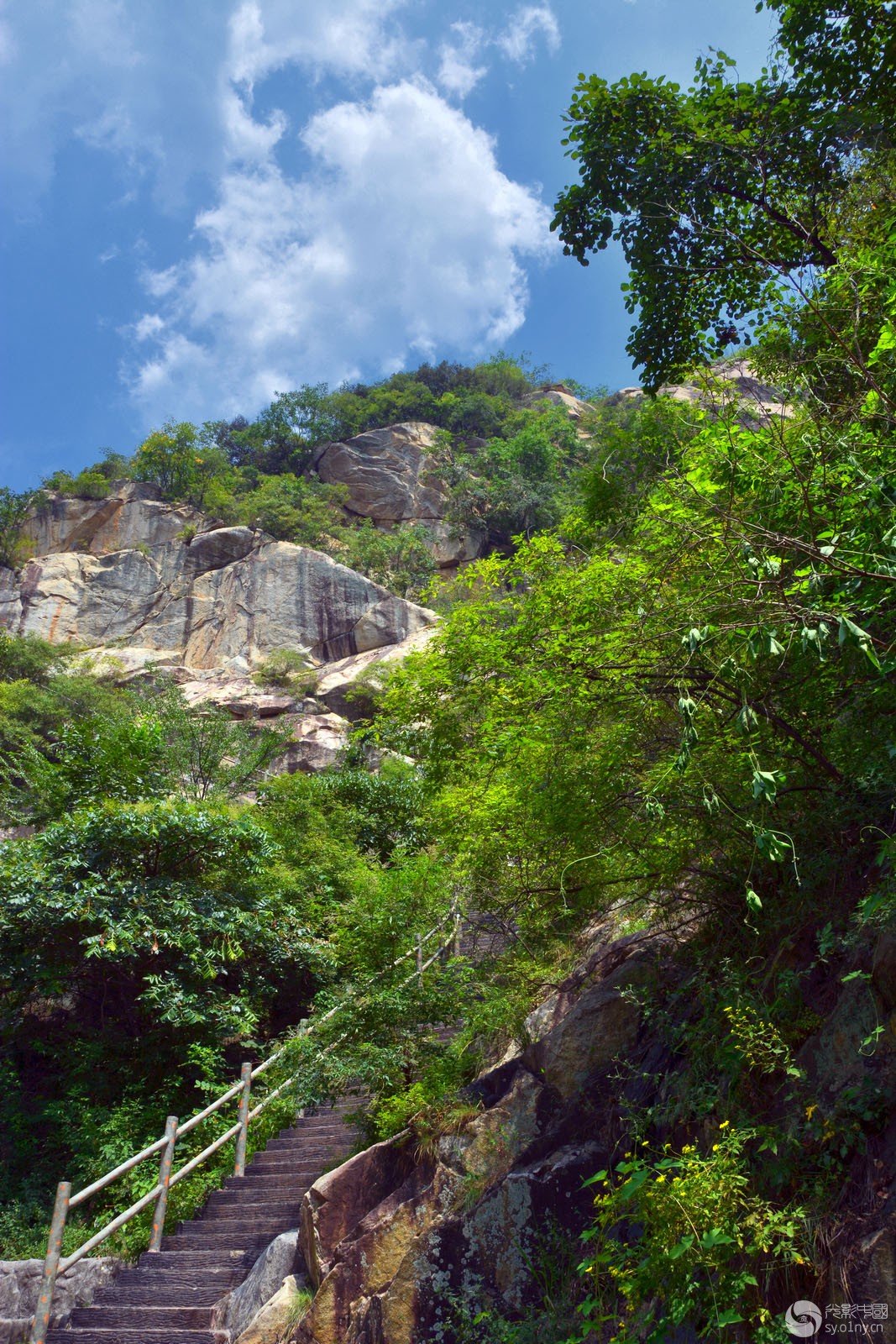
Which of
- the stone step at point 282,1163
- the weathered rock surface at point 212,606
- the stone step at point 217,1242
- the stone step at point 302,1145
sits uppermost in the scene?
the weathered rock surface at point 212,606

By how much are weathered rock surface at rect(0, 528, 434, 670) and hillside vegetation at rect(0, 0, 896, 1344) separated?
741 inches

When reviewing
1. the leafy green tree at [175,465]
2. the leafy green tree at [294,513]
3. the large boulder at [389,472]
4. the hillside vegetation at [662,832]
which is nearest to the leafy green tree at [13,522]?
the leafy green tree at [175,465]

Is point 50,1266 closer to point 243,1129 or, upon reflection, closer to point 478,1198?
point 243,1129

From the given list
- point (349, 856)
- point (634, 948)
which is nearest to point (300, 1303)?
point (634, 948)

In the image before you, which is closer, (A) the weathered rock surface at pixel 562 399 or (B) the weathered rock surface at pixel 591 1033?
(B) the weathered rock surface at pixel 591 1033

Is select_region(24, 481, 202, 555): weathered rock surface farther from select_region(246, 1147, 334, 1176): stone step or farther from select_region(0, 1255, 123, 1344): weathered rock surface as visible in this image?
select_region(0, 1255, 123, 1344): weathered rock surface

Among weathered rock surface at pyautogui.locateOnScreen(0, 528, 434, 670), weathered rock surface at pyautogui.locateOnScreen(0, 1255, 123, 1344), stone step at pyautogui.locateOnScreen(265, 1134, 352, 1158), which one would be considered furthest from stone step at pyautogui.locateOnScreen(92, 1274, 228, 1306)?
weathered rock surface at pyautogui.locateOnScreen(0, 528, 434, 670)

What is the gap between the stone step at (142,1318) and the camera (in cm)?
634

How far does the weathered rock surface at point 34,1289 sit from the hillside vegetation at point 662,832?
169 cm

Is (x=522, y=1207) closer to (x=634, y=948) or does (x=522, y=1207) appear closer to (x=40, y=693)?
(x=634, y=948)

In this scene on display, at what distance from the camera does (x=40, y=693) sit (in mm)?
25719

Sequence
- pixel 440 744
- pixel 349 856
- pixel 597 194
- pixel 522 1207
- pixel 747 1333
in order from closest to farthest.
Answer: pixel 747 1333 < pixel 522 1207 < pixel 440 744 < pixel 597 194 < pixel 349 856

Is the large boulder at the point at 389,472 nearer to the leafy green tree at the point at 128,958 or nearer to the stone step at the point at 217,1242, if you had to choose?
the leafy green tree at the point at 128,958

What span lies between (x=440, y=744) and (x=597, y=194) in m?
5.78
